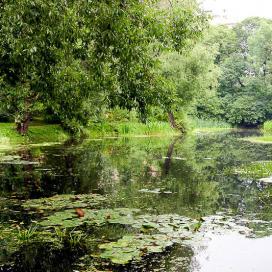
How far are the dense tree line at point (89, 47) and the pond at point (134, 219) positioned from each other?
108 inches

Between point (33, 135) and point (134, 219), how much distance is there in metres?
23.8

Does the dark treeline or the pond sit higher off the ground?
the dark treeline

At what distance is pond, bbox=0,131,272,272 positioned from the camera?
7.21 meters

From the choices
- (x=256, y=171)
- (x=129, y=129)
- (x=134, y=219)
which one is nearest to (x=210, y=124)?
(x=129, y=129)

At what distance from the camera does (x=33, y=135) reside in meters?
32.1

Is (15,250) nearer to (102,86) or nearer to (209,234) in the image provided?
(209,234)

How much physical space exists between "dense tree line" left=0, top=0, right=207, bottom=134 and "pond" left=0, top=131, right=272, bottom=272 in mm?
2750

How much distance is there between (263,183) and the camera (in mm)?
14844

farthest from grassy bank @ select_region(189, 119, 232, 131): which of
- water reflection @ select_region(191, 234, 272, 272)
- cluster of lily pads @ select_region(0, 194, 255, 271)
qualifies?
water reflection @ select_region(191, 234, 272, 272)

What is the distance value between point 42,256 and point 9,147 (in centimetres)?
2007

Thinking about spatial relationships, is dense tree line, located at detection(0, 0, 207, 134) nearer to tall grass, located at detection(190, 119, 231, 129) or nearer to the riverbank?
the riverbank

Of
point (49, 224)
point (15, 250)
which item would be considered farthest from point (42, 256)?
point (49, 224)

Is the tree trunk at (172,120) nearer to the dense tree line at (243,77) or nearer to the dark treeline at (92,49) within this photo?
the dense tree line at (243,77)

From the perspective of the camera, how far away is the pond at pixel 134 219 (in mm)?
7215
